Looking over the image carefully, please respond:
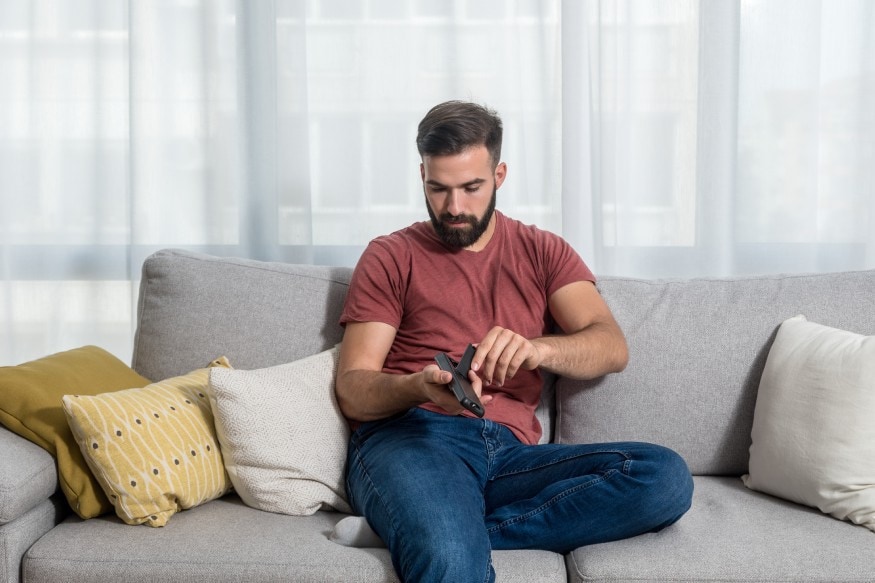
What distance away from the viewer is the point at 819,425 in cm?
183

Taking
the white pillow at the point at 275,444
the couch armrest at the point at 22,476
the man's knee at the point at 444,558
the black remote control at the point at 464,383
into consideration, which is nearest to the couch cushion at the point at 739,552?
the man's knee at the point at 444,558

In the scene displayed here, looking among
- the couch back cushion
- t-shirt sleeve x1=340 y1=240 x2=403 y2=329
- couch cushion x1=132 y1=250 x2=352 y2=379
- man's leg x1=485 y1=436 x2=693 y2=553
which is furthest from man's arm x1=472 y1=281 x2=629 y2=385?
couch cushion x1=132 y1=250 x2=352 y2=379

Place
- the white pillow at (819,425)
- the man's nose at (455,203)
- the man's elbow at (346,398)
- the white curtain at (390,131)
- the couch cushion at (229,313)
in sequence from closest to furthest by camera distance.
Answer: the white pillow at (819,425), the man's elbow at (346,398), the man's nose at (455,203), the couch cushion at (229,313), the white curtain at (390,131)

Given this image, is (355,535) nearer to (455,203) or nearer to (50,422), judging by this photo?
(50,422)

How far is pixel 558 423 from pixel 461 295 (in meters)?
0.40

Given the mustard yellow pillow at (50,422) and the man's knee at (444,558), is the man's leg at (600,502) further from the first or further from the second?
the mustard yellow pillow at (50,422)

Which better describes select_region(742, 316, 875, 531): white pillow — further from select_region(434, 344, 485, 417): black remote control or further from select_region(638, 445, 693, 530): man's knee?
select_region(434, 344, 485, 417): black remote control

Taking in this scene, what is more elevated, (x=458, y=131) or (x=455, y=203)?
(x=458, y=131)

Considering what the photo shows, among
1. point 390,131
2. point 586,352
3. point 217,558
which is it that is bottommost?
point 217,558

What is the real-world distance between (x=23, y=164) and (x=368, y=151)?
104 cm

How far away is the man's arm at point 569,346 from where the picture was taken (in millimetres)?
Answer: 1690

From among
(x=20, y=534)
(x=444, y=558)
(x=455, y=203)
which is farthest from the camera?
(x=455, y=203)

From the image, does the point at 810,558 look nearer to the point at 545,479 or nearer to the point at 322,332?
the point at 545,479

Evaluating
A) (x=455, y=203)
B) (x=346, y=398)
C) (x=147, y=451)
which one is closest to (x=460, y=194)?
(x=455, y=203)
